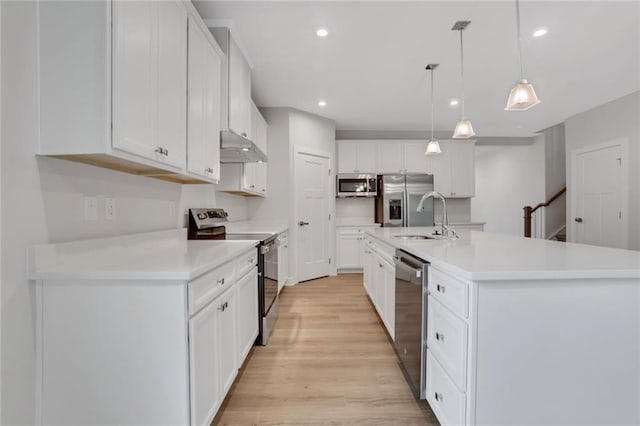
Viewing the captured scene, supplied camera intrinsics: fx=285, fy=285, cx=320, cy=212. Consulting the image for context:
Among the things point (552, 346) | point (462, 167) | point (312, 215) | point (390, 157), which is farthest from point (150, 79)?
point (462, 167)

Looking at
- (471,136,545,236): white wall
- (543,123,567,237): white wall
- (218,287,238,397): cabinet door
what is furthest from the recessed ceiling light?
(471,136,545,236): white wall

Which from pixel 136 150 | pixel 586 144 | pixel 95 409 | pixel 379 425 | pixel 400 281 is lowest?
pixel 379 425

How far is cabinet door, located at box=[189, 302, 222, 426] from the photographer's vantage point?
1150 mm

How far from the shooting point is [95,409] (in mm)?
1108

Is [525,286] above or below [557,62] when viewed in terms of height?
below

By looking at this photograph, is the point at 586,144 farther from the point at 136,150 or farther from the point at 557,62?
the point at 136,150

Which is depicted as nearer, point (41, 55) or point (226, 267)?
point (41, 55)

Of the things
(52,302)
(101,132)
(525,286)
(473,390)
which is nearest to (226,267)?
(52,302)

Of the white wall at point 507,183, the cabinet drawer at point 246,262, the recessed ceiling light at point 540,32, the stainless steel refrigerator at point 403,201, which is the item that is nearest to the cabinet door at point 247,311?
the cabinet drawer at point 246,262

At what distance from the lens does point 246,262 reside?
1984 millimetres

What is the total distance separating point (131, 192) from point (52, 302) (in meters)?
0.76

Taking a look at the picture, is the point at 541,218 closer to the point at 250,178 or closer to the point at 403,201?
the point at 403,201

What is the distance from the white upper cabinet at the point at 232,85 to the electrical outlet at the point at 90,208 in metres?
1.21

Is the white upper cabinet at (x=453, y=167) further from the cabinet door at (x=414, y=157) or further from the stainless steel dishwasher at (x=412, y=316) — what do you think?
the stainless steel dishwasher at (x=412, y=316)
